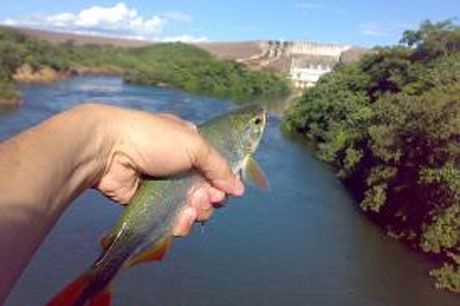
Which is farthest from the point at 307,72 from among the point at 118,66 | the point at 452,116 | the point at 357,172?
the point at 452,116

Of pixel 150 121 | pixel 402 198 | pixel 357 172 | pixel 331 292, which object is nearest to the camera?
pixel 150 121

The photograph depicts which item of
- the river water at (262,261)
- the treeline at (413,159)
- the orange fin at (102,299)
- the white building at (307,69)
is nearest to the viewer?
the orange fin at (102,299)

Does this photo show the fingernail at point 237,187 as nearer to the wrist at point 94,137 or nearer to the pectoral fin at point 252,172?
the pectoral fin at point 252,172

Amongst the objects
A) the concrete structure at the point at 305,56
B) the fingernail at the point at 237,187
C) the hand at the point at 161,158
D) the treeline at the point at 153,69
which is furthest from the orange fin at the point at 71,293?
the concrete structure at the point at 305,56

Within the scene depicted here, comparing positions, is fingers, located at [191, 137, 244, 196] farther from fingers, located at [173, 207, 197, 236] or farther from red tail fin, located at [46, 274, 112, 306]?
red tail fin, located at [46, 274, 112, 306]

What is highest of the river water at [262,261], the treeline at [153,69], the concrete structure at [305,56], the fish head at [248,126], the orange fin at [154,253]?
the fish head at [248,126]

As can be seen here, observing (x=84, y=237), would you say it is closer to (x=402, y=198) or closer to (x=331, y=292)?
(x=331, y=292)
